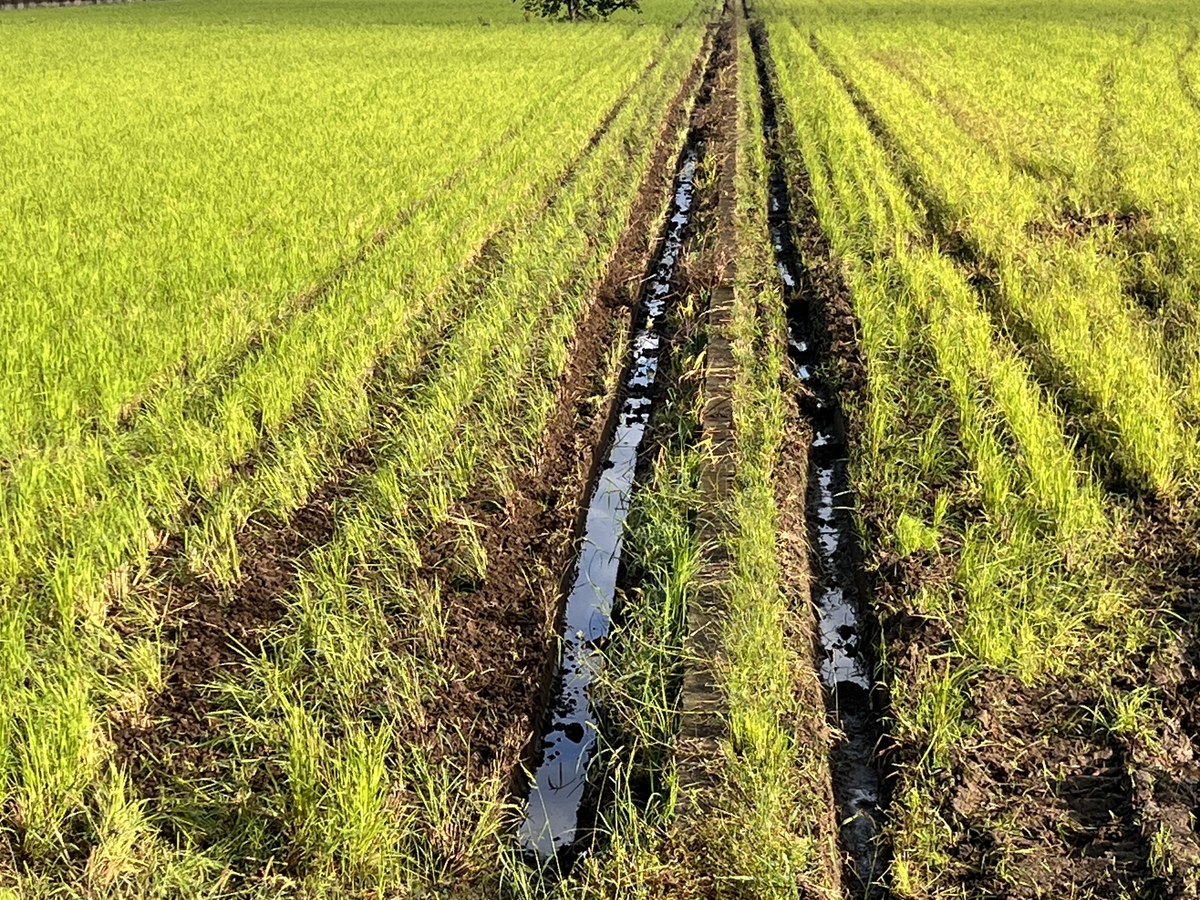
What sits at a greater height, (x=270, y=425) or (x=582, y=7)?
(x=582, y=7)

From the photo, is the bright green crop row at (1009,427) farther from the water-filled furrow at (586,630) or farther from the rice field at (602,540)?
the water-filled furrow at (586,630)

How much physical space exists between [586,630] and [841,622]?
946 mm

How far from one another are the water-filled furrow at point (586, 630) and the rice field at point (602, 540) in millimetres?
21

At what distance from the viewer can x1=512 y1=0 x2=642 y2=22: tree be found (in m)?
36.4

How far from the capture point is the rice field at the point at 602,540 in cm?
254

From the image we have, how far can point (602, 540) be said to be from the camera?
4.30m

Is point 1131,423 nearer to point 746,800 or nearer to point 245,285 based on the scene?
point 746,800

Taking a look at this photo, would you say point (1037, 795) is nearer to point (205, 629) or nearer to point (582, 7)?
point (205, 629)

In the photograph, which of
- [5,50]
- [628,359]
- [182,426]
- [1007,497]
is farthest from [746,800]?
[5,50]

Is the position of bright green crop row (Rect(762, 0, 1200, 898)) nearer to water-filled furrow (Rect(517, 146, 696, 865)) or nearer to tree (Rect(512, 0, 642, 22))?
water-filled furrow (Rect(517, 146, 696, 865))

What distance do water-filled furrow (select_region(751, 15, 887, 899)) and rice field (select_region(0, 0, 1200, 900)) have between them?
0.7 inches

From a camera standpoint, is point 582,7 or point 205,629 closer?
point 205,629

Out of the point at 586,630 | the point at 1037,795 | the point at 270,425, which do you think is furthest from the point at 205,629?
the point at 1037,795

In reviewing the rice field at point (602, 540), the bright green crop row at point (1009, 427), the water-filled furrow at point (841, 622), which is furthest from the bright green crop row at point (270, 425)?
the bright green crop row at point (1009, 427)
